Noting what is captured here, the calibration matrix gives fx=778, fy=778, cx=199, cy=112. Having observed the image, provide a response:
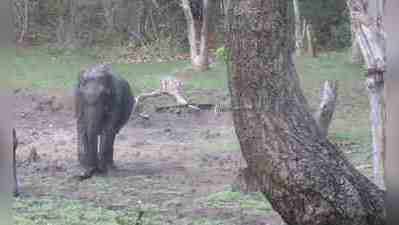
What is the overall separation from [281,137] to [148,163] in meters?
4.95

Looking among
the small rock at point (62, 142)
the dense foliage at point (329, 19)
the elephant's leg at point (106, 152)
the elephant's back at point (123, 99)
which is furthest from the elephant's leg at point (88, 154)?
the dense foliage at point (329, 19)

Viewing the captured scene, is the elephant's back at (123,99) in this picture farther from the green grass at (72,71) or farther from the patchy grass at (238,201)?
the green grass at (72,71)

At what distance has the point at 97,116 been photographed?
26.6 feet

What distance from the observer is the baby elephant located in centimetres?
810

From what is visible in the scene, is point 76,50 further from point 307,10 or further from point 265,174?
point 265,174

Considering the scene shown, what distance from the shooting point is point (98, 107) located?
8148 millimetres

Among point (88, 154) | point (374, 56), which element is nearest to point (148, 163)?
point (88, 154)

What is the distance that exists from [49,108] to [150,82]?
2.65m

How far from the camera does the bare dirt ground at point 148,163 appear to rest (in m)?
6.42

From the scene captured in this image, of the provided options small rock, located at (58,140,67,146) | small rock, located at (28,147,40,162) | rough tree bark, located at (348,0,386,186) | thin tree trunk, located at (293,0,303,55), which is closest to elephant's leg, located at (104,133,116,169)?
small rock, located at (28,147,40,162)

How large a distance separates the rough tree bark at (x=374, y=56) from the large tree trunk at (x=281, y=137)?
1160 mm

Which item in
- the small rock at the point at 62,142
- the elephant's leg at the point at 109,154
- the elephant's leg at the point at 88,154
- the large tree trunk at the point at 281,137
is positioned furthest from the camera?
the small rock at the point at 62,142

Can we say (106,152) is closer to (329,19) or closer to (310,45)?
(310,45)

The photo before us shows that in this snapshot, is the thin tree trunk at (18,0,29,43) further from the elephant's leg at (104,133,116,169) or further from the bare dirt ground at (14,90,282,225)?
the elephant's leg at (104,133,116,169)
